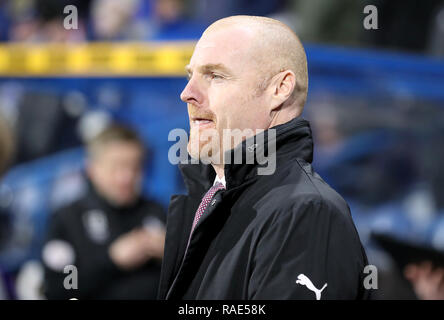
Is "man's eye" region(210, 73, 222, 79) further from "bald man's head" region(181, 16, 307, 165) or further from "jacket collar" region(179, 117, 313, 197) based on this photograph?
"jacket collar" region(179, 117, 313, 197)

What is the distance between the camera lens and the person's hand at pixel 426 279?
160 inches

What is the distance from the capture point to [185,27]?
609cm

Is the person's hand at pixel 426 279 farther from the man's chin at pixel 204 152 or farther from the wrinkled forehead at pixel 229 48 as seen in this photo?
the wrinkled forehead at pixel 229 48

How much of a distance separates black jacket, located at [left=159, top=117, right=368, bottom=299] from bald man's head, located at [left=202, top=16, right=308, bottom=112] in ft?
0.50

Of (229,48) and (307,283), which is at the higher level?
(229,48)

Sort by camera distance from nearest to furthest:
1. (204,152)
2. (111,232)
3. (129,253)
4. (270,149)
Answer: (270,149) < (204,152) < (129,253) < (111,232)

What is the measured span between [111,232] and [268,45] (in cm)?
305

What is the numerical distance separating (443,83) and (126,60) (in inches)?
96.0

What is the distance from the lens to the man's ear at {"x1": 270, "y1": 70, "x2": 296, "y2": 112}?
196 cm

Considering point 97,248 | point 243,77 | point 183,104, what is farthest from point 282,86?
point 183,104

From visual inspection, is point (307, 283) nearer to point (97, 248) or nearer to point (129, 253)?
point (129, 253)

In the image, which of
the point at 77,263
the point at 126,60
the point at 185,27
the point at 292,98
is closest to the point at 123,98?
the point at 126,60

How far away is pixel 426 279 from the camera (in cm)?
418
